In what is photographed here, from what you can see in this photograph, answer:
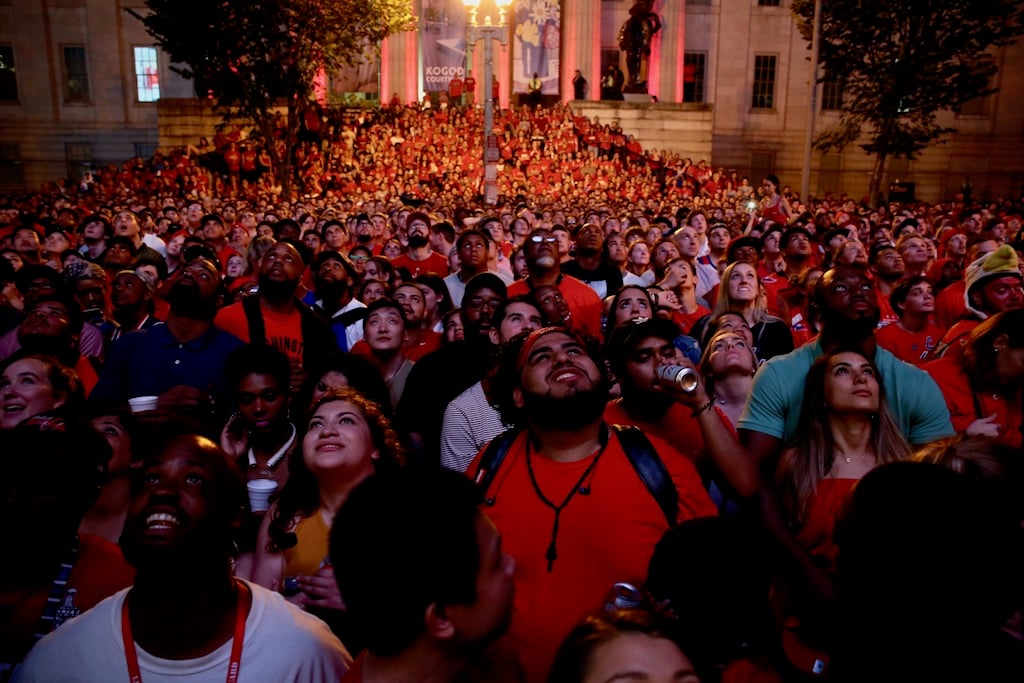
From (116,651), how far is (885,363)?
2.99 meters

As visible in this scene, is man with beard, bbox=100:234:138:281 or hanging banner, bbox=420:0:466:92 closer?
man with beard, bbox=100:234:138:281

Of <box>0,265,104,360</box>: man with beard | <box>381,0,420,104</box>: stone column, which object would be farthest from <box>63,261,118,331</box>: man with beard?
<box>381,0,420,104</box>: stone column

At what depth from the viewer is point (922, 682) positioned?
1.30 m

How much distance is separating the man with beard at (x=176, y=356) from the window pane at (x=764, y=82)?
36263 millimetres

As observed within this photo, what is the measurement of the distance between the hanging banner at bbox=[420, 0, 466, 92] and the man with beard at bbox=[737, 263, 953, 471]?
30673 mm

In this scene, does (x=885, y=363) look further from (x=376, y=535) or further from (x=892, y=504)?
(x=376, y=535)

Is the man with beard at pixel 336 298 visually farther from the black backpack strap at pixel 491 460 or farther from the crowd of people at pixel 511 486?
the black backpack strap at pixel 491 460

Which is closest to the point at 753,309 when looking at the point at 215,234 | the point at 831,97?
the point at 215,234

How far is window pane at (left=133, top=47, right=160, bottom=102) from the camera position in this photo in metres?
36.2

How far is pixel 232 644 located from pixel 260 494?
3.80 feet

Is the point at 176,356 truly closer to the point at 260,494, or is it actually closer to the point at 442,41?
the point at 260,494

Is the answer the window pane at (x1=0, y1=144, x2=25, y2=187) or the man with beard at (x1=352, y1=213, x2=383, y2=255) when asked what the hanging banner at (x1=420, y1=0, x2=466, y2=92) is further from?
the man with beard at (x1=352, y1=213, x2=383, y2=255)

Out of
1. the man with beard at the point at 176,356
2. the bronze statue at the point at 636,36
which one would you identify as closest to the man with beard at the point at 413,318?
the man with beard at the point at 176,356

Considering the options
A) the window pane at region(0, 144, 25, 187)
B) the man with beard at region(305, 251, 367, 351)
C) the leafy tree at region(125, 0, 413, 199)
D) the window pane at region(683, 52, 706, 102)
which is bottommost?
the man with beard at region(305, 251, 367, 351)
